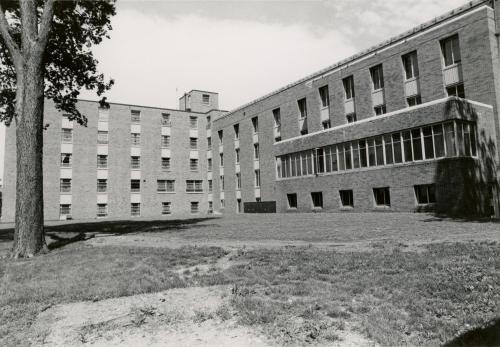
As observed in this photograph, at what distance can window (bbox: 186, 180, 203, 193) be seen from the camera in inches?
2024

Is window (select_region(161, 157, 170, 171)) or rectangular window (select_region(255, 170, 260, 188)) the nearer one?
rectangular window (select_region(255, 170, 260, 188))

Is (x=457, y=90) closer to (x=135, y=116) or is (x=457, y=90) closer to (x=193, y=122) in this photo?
(x=193, y=122)

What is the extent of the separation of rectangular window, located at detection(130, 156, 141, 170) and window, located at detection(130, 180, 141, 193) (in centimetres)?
178

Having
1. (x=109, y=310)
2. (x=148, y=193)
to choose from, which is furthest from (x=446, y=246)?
(x=148, y=193)

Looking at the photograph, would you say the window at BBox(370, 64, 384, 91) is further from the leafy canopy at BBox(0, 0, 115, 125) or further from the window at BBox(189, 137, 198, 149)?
the window at BBox(189, 137, 198, 149)

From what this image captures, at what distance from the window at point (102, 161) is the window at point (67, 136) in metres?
3.70

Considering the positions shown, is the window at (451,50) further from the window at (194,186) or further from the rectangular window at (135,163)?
the rectangular window at (135,163)

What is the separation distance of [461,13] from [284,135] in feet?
62.5

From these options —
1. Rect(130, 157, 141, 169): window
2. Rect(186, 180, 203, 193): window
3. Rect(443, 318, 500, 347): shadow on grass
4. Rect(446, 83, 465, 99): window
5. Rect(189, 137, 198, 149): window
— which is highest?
Rect(189, 137, 198, 149): window

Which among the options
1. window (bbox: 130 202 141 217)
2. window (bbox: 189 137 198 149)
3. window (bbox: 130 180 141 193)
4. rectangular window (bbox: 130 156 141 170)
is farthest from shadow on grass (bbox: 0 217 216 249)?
window (bbox: 189 137 198 149)

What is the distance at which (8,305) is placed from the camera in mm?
5672

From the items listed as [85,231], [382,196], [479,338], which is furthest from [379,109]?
[479,338]

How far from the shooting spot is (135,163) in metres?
48.0

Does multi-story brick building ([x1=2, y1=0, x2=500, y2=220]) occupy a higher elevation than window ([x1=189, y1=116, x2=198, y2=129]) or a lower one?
lower
